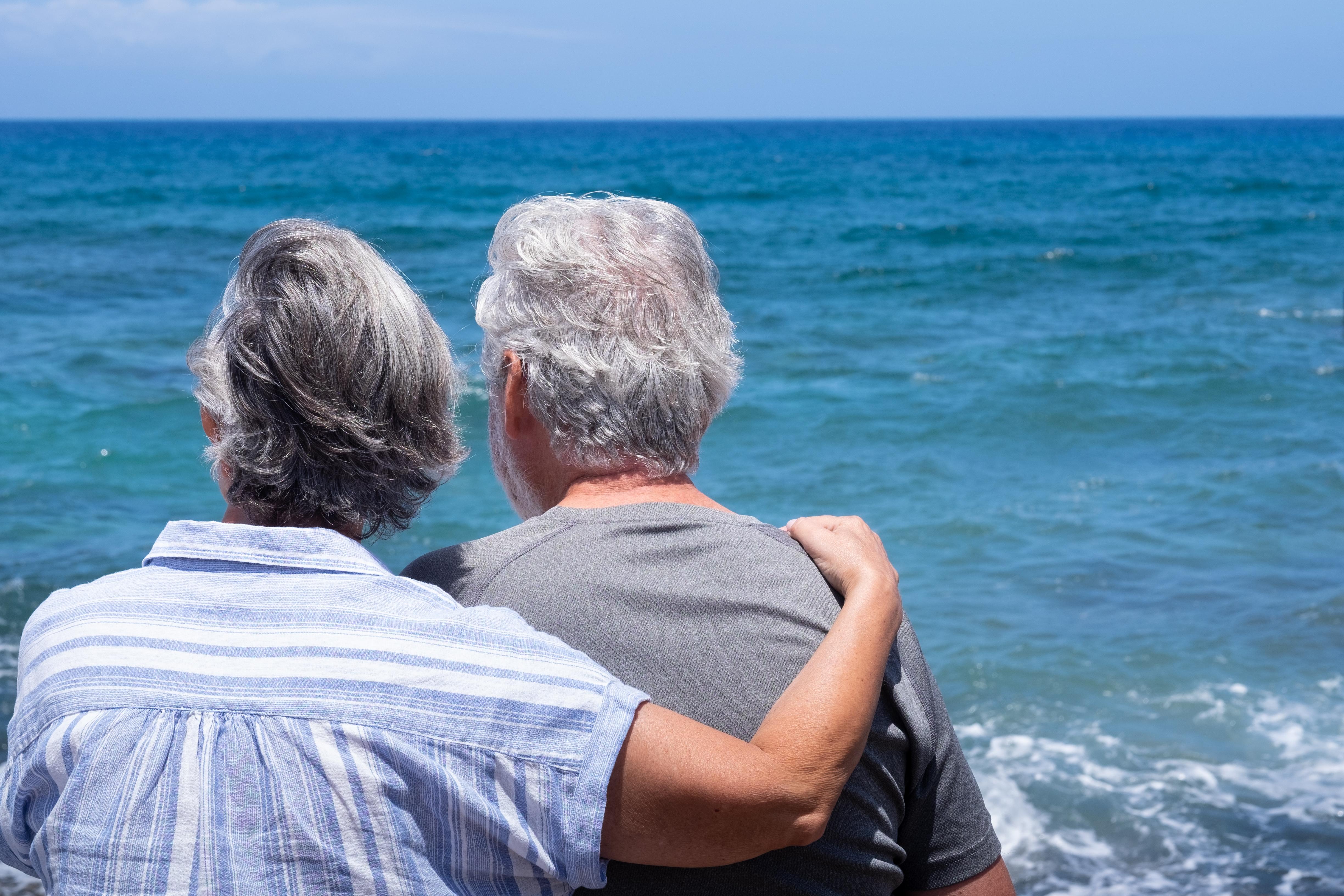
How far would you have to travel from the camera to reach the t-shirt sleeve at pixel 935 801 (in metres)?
1.68

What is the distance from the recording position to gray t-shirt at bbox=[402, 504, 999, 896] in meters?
1.56

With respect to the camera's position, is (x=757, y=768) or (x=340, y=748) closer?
(x=340, y=748)

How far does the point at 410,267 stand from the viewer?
18578 mm

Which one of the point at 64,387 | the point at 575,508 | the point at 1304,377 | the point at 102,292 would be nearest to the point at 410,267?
the point at 102,292

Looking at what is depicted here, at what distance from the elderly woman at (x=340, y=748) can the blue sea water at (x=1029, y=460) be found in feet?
9.97

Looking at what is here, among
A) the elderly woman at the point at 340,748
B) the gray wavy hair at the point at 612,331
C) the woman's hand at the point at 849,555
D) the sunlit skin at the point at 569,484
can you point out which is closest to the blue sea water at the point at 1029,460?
→ the sunlit skin at the point at 569,484

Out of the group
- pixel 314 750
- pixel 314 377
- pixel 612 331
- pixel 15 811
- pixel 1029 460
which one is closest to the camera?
pixel 314 750

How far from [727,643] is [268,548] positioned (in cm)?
59

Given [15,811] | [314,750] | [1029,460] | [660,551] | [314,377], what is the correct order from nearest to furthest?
[314,750] → [15,811] → [314,377] → [660,551] → [1029,460]

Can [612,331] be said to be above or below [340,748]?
above

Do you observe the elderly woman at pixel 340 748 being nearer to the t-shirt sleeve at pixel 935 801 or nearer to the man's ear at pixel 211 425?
the man's ear at pixel 211 425

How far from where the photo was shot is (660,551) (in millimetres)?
1660

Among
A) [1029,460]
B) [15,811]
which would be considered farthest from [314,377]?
[1029,460]

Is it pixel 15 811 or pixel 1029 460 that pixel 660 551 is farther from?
pixel 1029 460
